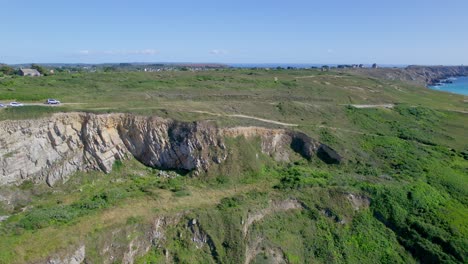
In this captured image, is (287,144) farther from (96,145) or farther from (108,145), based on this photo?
(96,145)

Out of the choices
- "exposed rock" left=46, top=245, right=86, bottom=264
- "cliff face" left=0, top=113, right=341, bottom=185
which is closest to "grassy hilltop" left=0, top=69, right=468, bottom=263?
"exposed rock" left=46, top=245, right=86, bottom=264

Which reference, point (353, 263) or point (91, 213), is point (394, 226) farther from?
point (91, 213)

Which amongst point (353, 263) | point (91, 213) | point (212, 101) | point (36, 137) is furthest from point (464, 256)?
point (36, 137)

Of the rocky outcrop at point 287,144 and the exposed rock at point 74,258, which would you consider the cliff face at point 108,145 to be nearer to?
the rocky outcrop at point 287,144

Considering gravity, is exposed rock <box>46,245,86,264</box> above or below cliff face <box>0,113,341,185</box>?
below

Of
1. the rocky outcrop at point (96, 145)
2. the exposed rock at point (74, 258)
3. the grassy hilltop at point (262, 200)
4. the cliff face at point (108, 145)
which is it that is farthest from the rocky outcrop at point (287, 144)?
the exposed rock at point (74, 258)

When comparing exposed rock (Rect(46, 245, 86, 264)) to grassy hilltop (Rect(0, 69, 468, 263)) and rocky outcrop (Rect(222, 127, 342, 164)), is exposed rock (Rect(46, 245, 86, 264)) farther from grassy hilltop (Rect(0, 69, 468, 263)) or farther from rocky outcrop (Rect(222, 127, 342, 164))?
rocky outcrop (Rect(222, 127, 342, 164))
